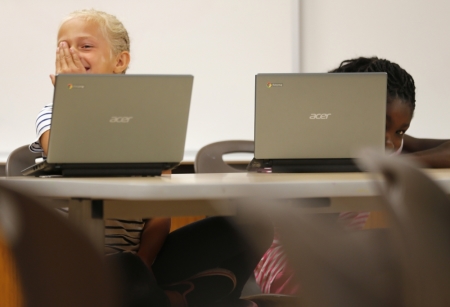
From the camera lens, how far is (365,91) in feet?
4.06

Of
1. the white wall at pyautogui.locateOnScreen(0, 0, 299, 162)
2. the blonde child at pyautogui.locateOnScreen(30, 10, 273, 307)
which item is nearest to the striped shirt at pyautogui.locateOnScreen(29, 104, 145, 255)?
the blonde child at pyautogui.locateOnScreen(30, 10, 273, 307)

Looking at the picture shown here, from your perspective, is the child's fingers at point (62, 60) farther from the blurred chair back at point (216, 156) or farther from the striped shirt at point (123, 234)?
the blurred chair back at point (216, 156)

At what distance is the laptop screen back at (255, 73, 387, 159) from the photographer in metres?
1.22

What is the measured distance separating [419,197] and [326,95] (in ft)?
2.62

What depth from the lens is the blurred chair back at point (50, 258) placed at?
0.52 meters

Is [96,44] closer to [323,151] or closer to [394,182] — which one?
[323,151]

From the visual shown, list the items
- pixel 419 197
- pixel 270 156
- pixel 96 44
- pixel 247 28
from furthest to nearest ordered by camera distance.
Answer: pixel 247 28 → pixel 96 44 → pixel 270 156 → pixel 419 197

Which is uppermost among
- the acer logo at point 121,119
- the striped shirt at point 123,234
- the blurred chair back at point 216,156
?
the acer logo at point 121,119

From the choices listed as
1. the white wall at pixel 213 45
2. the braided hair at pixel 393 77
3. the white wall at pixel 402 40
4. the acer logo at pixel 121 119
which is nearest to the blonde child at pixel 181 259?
the acer logo at pixel 121 119

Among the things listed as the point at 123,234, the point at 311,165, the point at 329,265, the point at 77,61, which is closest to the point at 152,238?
the point at 123,234

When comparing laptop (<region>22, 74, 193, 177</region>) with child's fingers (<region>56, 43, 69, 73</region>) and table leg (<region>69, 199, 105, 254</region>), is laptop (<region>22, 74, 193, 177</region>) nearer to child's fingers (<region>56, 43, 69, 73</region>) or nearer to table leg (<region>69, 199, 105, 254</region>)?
table leg (<region>69, 199, 105, 254</region>)

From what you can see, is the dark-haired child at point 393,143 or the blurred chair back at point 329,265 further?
the dark-haired child at point 393,143

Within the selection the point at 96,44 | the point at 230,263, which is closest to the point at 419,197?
the point at 230,263

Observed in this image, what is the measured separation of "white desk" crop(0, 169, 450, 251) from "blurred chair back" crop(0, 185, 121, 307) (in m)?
0.14
